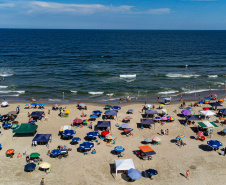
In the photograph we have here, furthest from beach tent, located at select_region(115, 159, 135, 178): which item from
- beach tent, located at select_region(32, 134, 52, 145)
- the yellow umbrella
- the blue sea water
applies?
the blue sea water

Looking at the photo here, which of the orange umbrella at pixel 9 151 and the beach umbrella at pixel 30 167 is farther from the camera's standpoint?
the orange umbrella at pixel 9 151

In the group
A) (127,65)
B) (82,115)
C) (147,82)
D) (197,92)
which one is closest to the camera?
(82,115)

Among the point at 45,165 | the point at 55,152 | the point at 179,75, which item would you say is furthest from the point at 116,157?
the point at 179,75

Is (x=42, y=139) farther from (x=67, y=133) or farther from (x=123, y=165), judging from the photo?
(x=123, y=165)

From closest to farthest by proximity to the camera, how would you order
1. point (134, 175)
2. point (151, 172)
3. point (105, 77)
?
point (134, 175)
point (151, 172)
point (105, 77)

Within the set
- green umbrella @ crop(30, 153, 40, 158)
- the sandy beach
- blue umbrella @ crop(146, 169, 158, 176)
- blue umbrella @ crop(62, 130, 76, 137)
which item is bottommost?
the sandy beach

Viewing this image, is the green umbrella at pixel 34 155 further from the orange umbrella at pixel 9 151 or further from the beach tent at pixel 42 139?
the beach tent at pixel 42 139

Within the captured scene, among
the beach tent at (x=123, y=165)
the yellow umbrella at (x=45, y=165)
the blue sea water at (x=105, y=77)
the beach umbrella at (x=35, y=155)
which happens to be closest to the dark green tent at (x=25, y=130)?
the beach umbrella at (x=35, y=155)

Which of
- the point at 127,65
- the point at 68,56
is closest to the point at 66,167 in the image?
the point at 127,65

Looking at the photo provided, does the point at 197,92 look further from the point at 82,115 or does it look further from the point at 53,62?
the point at 53,62

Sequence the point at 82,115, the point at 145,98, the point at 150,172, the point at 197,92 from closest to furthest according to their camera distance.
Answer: the point at 150,172, the point at 82,115, the point at 145,98, the point at 197,92

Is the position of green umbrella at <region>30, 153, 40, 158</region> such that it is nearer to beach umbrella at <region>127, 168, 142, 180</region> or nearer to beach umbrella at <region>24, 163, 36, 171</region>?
beach umbrella at <region>24, 163, 36, 171</region>
